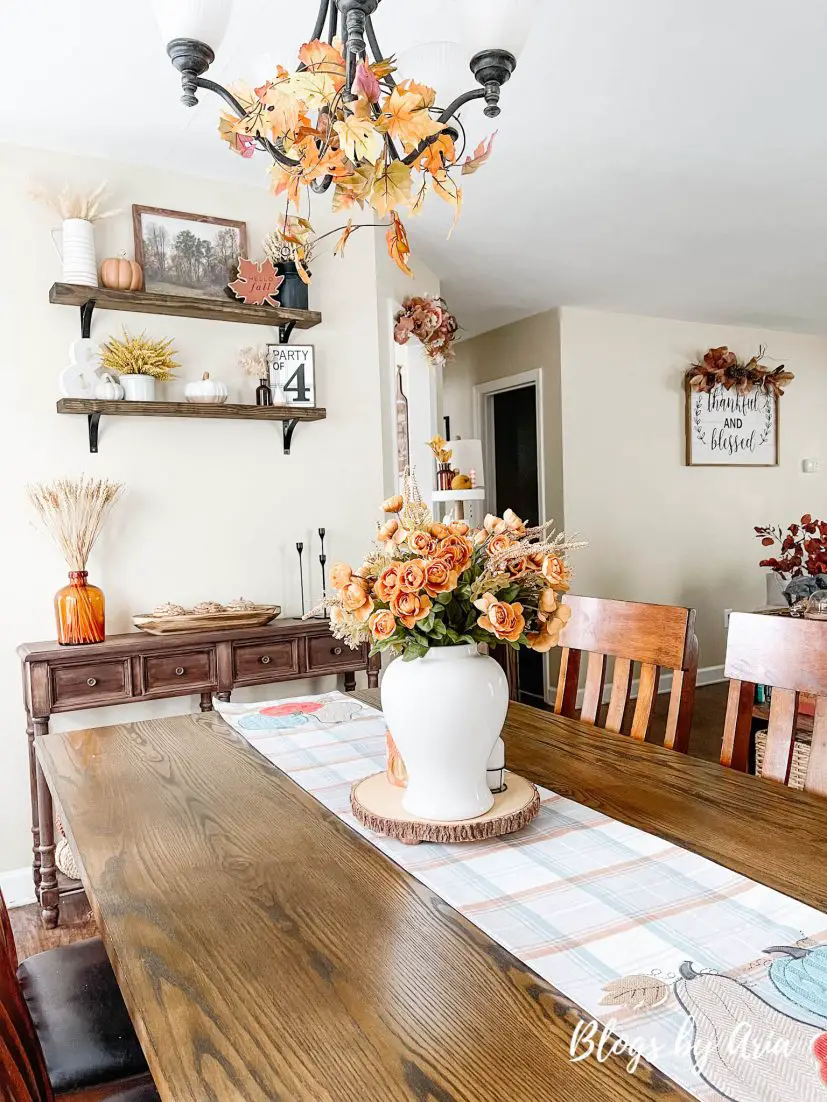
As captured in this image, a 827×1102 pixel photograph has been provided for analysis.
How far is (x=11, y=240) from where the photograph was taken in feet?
9.46

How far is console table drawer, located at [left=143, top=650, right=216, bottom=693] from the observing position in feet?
9.38

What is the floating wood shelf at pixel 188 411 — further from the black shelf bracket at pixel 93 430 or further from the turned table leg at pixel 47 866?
the turned table leg at pixel 47 866

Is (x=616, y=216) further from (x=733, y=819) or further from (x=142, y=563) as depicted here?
(x=733, y=819)

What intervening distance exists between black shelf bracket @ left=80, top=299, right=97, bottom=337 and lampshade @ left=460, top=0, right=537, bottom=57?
2017 millimetres

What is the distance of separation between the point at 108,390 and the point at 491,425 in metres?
3.56

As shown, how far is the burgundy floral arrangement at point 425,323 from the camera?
3867mm

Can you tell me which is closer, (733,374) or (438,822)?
(438,822)

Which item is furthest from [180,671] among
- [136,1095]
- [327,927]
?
[327,927]

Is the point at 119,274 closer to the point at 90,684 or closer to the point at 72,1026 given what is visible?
the point at 90,684

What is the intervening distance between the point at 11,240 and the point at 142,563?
1192mm

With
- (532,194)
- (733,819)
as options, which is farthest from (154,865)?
(532,194)

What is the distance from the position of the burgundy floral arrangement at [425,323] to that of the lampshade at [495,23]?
259 cm

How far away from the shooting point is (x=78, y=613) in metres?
2.80

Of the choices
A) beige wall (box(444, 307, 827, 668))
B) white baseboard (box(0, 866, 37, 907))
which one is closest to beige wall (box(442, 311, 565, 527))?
beige wall (box(444, 307, 827, 668))
